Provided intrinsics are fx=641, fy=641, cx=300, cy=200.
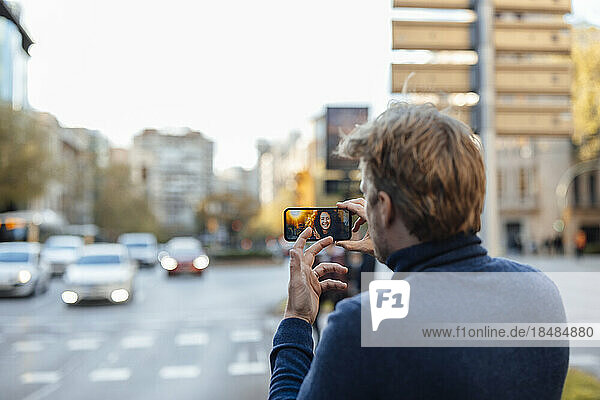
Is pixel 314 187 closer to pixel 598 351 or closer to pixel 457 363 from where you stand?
pixel 598 351

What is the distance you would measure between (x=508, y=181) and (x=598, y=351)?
47.2 metres

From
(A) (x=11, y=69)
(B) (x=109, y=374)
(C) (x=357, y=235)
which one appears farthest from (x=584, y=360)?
(A) (x=11, y=69)

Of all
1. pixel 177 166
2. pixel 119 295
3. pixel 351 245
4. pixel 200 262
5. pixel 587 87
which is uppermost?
pixel 177 166

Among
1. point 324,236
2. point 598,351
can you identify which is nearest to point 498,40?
point 324,236

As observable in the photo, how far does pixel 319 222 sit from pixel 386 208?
0.49m

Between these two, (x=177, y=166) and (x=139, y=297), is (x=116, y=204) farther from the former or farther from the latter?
(x=177, y=166)

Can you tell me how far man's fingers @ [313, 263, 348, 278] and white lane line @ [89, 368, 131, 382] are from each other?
24.4ft

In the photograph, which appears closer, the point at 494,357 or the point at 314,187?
the point at 494,357

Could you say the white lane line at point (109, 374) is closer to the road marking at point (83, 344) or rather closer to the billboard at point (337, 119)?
the road marking at point (83, 344)

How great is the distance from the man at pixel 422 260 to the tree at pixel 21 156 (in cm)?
3425

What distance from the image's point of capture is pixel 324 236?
6.31 ft

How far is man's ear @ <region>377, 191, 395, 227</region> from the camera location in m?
1.46

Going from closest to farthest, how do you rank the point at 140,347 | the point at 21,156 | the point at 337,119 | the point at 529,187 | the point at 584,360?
the point at 337,119, the point at 584,360, the point at 140,347, the point at 21,156, the point at 529,187

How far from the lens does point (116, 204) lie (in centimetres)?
6556
